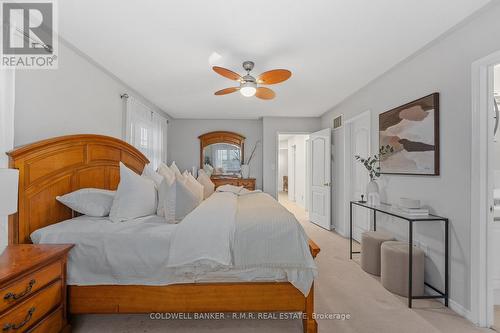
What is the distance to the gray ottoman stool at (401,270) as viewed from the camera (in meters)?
2.44

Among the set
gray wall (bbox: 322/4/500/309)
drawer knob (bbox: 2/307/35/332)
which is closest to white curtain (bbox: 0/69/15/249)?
drawer knob (bbox: 2/307/35/332)

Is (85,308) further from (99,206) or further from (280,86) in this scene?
Result: (280,86)

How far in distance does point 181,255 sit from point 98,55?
234 cm

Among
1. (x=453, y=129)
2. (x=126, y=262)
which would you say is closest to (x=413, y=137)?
(x=453, y=129)

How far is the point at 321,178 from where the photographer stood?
16.8 feet

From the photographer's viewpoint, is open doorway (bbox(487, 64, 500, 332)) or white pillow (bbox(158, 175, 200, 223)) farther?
white pillow (bbox(158, 175, 200, 223))

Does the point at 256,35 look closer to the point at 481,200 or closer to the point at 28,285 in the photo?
the point at 481,200

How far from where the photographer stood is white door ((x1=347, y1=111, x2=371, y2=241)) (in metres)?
3.90

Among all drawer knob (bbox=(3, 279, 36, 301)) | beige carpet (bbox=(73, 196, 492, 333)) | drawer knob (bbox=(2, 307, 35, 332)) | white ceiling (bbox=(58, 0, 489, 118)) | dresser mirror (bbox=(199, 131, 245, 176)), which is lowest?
beige carpet (bbox=(73, 196, 492, 333))

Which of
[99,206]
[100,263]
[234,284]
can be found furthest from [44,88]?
[234,284]

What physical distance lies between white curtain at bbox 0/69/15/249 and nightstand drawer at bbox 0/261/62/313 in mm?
428

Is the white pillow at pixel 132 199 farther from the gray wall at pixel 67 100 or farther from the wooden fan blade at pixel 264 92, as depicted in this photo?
the wooden fan blade at pixel 264 92

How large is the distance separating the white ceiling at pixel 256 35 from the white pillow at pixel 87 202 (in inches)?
56.5

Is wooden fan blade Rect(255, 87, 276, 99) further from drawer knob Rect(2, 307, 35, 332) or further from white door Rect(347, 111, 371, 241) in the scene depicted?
drawer knob Rect(2, 307, 35, 332)
